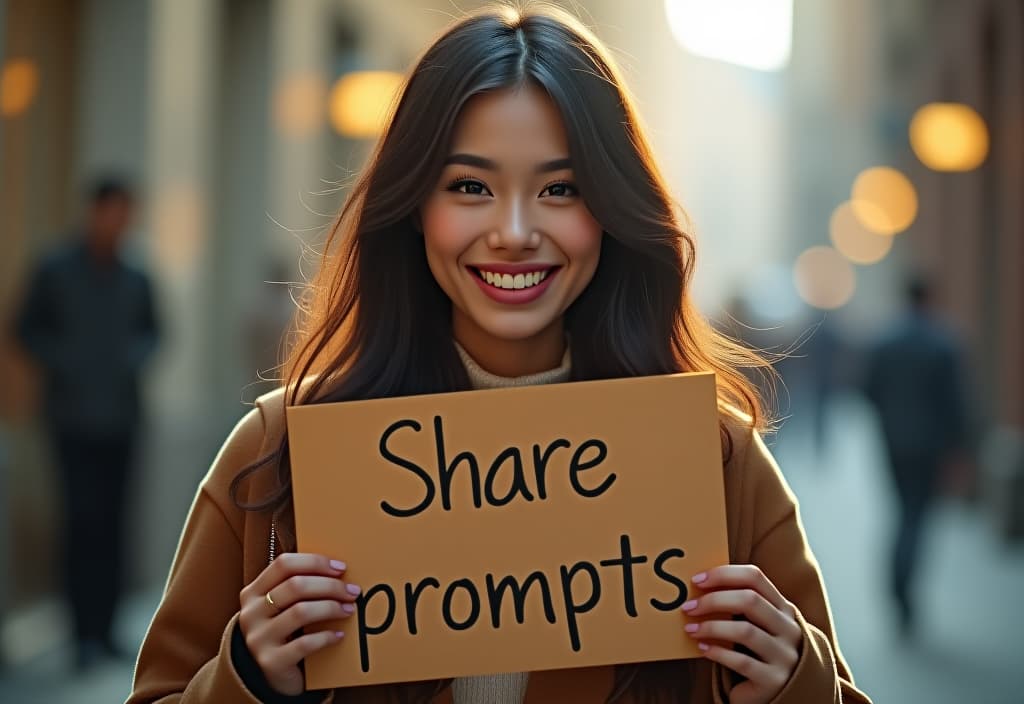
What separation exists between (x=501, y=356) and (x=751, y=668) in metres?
0.68

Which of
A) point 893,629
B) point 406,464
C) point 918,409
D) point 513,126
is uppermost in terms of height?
point 513,126

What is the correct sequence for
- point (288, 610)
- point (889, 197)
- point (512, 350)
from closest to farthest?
1. point (288, 610)
2. point (512, 350)
3. point (889, 197)

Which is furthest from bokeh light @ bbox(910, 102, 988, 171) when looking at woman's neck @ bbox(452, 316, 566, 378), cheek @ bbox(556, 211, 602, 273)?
cheek @ bbox(556, 211, 602, 273)

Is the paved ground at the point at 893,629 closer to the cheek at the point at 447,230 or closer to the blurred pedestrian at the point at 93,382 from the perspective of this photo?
the blurred pedestrian at the point at 93,382

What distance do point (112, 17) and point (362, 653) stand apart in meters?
8.56

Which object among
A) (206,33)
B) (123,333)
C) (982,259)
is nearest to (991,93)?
(982,259)

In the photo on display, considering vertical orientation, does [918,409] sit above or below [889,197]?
below

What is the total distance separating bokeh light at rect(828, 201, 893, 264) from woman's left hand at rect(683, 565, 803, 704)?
43.6 meters

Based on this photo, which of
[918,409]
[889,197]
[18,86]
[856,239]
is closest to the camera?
[18,86]

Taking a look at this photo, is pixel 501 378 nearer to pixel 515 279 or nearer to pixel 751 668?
pixel 515 279

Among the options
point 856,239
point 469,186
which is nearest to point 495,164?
point 469,186

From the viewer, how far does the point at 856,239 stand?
1943 inches

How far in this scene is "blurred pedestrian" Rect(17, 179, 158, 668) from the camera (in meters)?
7.04

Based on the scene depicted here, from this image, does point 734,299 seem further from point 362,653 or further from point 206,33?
point 362,653
